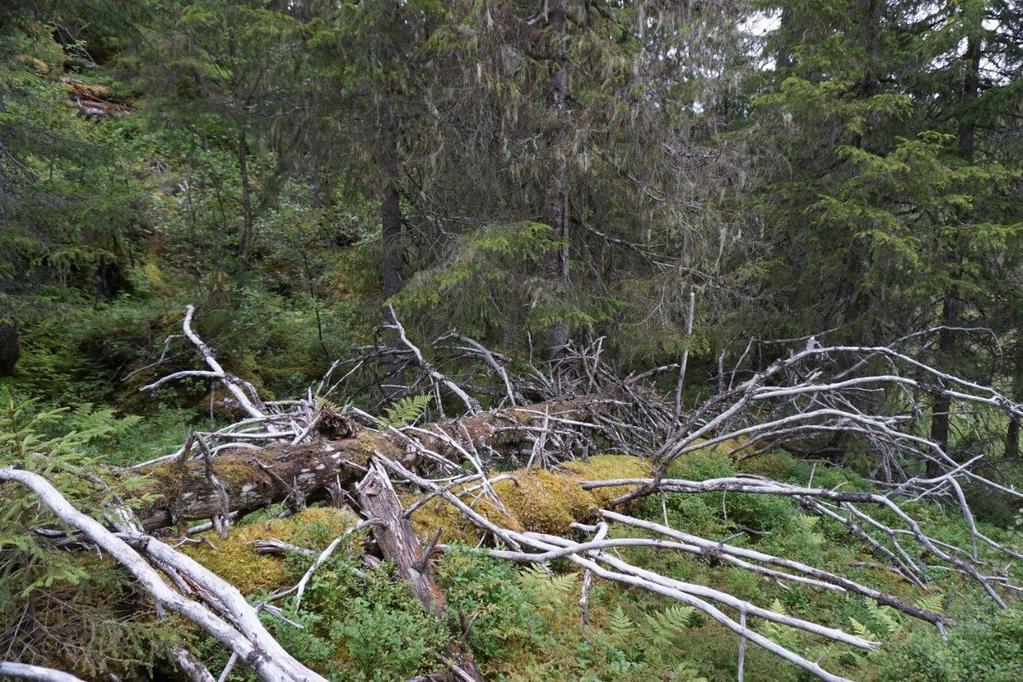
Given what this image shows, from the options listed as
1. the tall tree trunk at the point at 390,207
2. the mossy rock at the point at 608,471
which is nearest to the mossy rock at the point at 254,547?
the mossy rock at the point at 608,471

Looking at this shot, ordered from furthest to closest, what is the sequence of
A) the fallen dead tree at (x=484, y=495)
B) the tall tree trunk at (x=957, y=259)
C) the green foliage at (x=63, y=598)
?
1. the tall tree trunk at (x=957, y=259)
2. the fallen dead tree at (x=484, y=495)
3. the green foliage at (x=63, y=598)

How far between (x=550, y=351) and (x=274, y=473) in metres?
5.24

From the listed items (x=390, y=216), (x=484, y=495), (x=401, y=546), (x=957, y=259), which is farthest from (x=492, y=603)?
(x=957, y=259)

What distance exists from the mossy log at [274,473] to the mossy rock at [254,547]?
20 centimetres

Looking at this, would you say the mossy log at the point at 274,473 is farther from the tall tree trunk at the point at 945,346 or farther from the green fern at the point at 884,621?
the tall tree trunk at the point at 945,346

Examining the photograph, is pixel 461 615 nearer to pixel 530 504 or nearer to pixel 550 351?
pixel 530 504

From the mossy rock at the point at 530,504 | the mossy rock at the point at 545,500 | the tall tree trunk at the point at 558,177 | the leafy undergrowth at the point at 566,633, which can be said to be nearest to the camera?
the leafy undergrowth at the point at 566,633

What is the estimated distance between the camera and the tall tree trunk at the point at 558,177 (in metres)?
7.96

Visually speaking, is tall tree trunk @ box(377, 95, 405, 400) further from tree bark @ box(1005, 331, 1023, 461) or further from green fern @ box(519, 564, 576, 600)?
tree bark @ box(1005, 331, 1023, 461)

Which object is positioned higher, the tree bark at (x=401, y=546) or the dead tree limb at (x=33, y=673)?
the dead tree limb at (x=33, y=673)

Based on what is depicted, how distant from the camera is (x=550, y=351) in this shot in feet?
28.2

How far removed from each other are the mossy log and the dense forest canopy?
0.02 m

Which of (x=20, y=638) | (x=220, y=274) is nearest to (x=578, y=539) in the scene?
(x=20, y=638)

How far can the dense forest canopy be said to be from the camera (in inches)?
120
